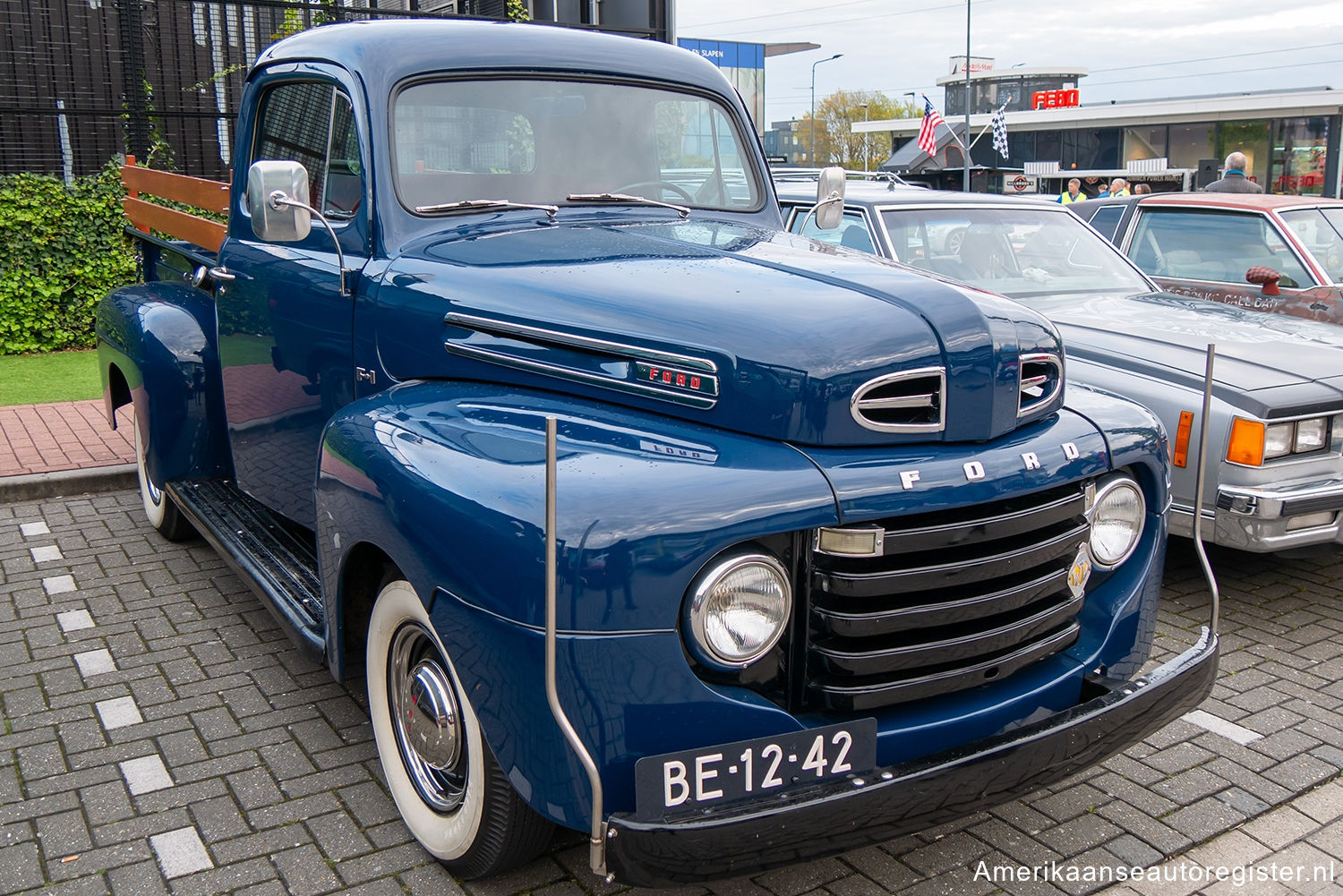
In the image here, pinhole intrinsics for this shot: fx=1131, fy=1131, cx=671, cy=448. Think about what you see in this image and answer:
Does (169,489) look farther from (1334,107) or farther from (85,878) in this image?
(1334,107)

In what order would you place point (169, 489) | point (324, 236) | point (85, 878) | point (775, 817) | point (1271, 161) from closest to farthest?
point (775, 817) → point (85, 878) → point (324, 236) → point (169, 489) → point (1271, 161)

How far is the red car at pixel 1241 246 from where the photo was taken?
6801 mm

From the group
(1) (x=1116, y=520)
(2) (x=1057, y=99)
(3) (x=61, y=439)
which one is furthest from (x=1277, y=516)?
(2) (x=1057, y=99)

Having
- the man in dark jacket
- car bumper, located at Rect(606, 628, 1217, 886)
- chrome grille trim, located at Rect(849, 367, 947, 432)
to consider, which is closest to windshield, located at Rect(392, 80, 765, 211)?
chrome grille trim, located at Rect(849, 367, 947, 432)

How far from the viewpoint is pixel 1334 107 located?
37.9 meters

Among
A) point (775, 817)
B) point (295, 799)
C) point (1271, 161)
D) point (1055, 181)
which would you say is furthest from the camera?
point (1055, 181)

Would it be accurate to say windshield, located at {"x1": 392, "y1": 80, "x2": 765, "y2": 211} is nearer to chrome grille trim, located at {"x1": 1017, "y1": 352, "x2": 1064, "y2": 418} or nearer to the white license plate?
chrome grille trim, located at {"x1": 1017, "y1": 352, "x2": 1064, "y2": 418}

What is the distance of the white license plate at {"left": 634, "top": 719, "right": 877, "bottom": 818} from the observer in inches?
84.9

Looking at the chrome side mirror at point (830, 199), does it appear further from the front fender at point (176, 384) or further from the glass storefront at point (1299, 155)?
the glass storefront at point (1299, 155)

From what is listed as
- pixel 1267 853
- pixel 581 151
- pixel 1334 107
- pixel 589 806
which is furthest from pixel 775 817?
pixel 1334 107

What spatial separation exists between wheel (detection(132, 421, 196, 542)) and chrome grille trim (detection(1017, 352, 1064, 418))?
13.0ft

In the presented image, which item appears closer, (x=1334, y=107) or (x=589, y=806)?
(x=589, y=806)

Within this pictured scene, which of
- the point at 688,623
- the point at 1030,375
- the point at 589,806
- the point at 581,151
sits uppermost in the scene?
the point at 581,151

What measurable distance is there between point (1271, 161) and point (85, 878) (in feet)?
149
